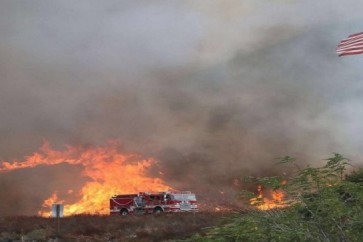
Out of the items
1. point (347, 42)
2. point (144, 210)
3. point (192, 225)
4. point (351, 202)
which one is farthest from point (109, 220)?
point (351, 202)

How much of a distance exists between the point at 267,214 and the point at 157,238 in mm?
15650

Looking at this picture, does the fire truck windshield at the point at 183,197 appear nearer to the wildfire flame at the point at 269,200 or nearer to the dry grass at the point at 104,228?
the dry grass at the point at 104,228

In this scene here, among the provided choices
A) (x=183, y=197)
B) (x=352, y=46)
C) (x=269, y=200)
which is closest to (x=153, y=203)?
(x=183, y=197)

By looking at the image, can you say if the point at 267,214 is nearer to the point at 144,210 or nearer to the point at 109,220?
the point at 109,220

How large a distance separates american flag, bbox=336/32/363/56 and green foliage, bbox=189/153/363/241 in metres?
5.65

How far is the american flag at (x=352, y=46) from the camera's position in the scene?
11523 mm

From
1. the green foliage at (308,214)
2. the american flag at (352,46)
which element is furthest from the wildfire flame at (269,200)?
the american flag at (352,46)

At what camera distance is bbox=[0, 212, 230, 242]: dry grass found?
847 inches

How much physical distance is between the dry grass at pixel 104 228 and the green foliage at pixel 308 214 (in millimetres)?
13381

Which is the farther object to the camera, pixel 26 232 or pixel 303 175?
pixel 26 232

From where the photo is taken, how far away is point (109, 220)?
27.2m

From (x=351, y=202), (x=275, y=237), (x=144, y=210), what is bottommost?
(x=275, y=237)

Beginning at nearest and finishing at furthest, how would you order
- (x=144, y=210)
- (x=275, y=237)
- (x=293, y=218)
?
(x=275, y=237)
(x=293, y=218)
(x=144, y=210)

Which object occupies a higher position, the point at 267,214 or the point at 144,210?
the point at 144,210
